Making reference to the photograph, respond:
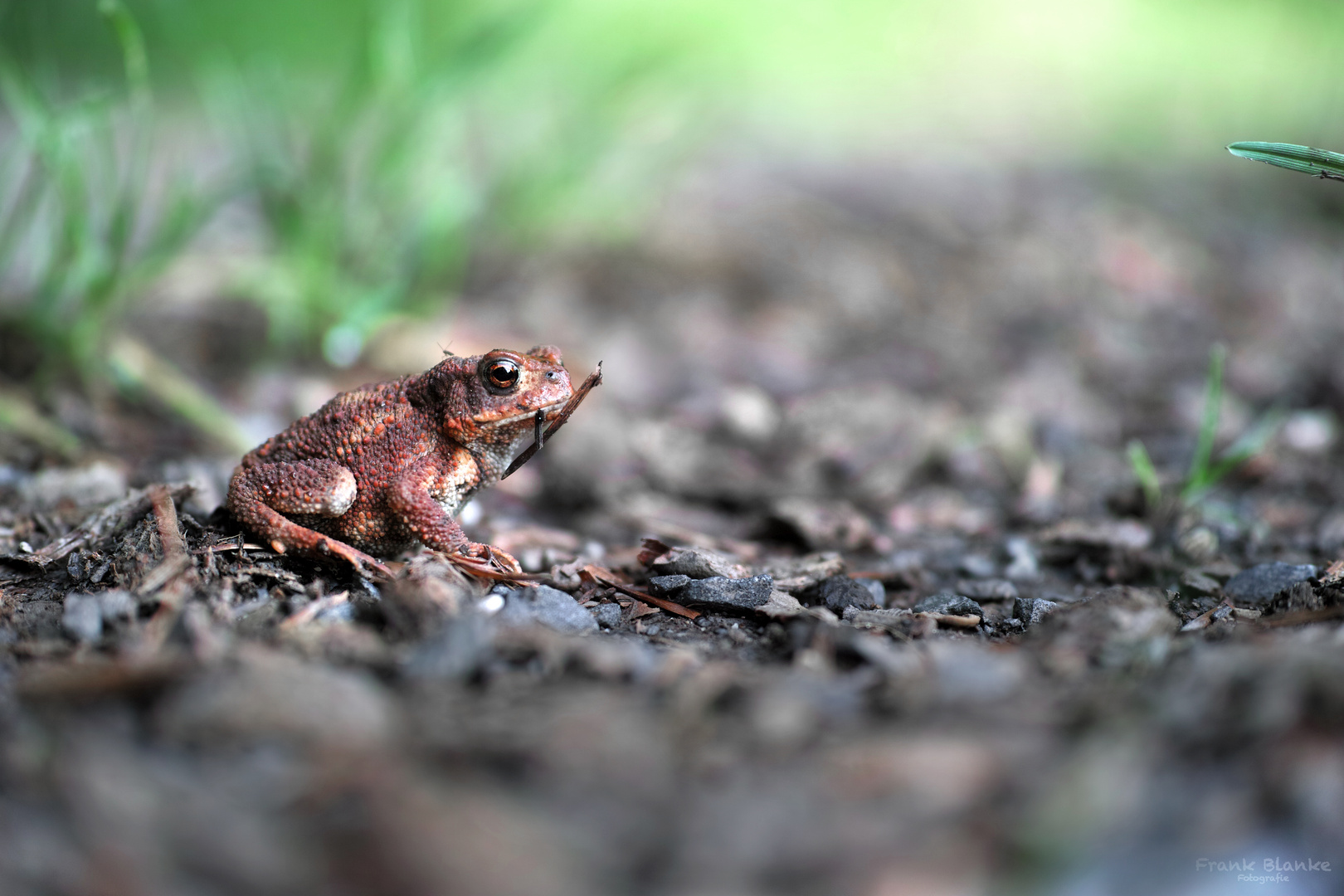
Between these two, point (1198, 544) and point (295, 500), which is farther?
point (1198, 544)

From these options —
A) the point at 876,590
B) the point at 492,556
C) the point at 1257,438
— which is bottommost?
the point at 492,556

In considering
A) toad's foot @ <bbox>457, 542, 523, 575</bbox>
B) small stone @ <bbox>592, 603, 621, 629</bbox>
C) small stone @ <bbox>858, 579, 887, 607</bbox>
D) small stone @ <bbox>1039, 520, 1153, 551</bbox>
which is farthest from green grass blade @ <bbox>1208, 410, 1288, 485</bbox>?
toad's foot @ <bbox>457, 542, 523, 575</bbox>

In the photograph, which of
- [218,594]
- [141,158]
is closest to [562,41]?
[141,158]

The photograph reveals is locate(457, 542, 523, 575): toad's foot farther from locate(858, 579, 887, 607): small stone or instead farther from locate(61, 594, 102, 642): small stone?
locate(858, 579, 887, 607): small stone

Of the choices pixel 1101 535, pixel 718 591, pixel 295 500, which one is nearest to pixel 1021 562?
pixel 1101 535

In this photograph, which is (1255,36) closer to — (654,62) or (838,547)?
(654,62)

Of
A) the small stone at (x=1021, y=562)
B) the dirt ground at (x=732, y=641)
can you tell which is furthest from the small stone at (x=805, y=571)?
the small stone at (x=1021, y=562)

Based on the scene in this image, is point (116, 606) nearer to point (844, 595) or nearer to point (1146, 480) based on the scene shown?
point (844, 595)

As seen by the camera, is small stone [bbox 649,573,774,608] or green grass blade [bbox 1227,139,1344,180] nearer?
green grass blade [bbox 1227,139,1344,180]
